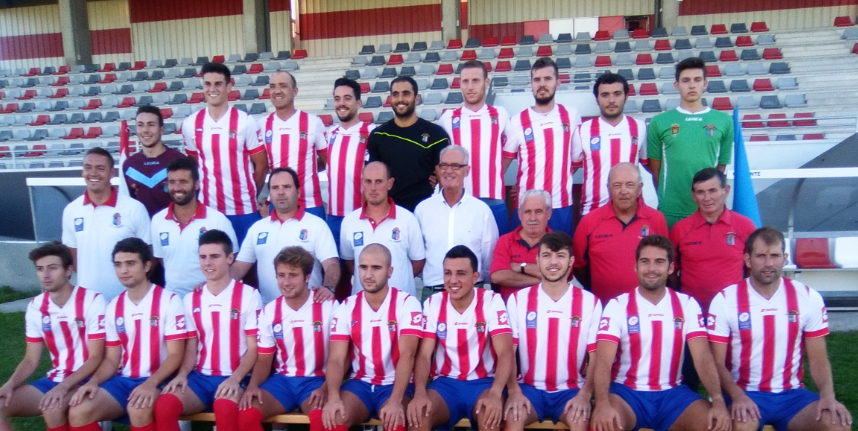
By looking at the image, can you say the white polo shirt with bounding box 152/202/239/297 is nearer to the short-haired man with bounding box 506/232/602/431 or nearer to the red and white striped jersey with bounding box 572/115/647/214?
the short-haired man with bounding box 506/232/602/431

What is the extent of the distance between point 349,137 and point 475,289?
1590 mm

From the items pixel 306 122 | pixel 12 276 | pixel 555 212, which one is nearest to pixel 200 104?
pixel 12 276

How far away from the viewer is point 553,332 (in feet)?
10.2

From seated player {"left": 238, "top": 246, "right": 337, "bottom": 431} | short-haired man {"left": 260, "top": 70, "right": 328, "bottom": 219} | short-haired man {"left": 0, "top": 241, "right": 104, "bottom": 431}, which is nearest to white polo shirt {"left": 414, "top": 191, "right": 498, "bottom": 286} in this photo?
seated player {"left": 238, "top": 246, "right": 337, "bottom": 431}

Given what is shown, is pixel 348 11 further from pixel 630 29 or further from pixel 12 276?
pixel 12 276

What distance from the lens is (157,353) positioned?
11.1 feet

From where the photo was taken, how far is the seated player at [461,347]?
2995 millimetres

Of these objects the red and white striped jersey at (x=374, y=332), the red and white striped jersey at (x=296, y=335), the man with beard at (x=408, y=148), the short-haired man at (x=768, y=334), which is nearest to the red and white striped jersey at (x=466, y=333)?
the red and white striped jersey at (x=374, y=332)

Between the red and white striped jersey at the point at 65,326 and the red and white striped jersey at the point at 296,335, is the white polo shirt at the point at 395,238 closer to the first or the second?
the red and white striped jersey at the point at 296,335

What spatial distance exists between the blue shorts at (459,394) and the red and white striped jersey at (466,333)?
0.06 m

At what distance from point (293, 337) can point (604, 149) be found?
2264mm

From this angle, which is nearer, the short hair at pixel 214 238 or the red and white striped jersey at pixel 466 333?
the red and white striped jersey at pixel 466 333

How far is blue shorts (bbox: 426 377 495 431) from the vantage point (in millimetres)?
3012

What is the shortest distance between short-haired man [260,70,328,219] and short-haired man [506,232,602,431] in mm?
1837
